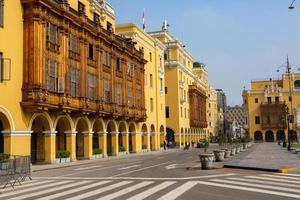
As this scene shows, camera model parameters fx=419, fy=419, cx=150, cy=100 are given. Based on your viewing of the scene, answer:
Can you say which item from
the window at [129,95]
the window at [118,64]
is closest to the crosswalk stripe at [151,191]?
the window at [118,64]

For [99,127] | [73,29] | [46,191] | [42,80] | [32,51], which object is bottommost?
[46,191]

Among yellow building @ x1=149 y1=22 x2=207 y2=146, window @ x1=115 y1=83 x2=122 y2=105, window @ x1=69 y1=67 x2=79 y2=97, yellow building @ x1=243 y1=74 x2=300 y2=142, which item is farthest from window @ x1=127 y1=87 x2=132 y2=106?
yellow building @ x1=243 y1=74 x2=300 y2=142

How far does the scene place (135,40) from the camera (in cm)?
5722

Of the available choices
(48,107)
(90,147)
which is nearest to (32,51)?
(48,107)

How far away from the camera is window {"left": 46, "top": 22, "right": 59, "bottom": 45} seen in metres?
32.9

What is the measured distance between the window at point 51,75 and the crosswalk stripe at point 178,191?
18.6 meters

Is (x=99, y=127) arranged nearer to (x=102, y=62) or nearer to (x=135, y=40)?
(x=102, y=62)

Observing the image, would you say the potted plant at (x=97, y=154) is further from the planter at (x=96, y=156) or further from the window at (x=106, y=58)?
the window at (x=106, y=58)

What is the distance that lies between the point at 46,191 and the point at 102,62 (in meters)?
28.9

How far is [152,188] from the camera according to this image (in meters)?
15.3

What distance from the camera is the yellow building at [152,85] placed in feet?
189

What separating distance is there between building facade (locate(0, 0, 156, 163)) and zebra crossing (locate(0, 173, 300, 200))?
39.0 feet

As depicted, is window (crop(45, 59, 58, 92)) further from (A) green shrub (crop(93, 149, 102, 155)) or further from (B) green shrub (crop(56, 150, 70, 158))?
(A) green shrub (crop(93, 149, 102, 155))

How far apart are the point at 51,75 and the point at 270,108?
262ft
